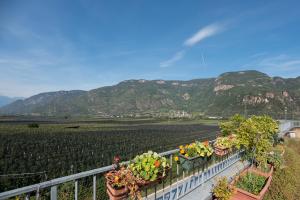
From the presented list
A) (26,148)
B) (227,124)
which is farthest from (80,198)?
(26,148)

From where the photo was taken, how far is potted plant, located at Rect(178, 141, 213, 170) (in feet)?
18.4

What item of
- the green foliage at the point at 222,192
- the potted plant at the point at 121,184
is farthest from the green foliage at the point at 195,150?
the potted plant at the point at 121,184

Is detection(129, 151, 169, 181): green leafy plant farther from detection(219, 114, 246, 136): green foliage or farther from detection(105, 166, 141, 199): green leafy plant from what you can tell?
detection(219, 114, 246, 136): green foliage

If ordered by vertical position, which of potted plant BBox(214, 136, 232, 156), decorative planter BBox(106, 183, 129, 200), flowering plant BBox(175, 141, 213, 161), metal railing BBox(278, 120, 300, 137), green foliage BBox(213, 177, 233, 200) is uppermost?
flowering plant BBox(175, 141, 213, 161)

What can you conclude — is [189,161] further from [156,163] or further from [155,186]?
[156,163]

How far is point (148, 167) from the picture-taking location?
3.73m

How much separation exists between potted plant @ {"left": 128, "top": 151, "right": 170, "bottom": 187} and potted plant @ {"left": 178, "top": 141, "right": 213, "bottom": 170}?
1.70m

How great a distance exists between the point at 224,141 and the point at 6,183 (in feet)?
36.0

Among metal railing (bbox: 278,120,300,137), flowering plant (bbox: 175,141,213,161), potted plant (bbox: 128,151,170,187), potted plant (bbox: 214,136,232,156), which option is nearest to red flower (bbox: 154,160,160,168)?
potted plant (bbox: 128,151,170,187)

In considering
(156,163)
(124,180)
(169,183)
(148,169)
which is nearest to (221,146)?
(169,183)

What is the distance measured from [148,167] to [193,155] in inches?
89.5

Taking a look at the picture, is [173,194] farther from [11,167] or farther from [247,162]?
[11,167]

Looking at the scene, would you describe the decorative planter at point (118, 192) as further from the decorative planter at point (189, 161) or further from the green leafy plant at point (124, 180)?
the decorative planter at point (189, 161)

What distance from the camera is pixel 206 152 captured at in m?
A: 5.98
